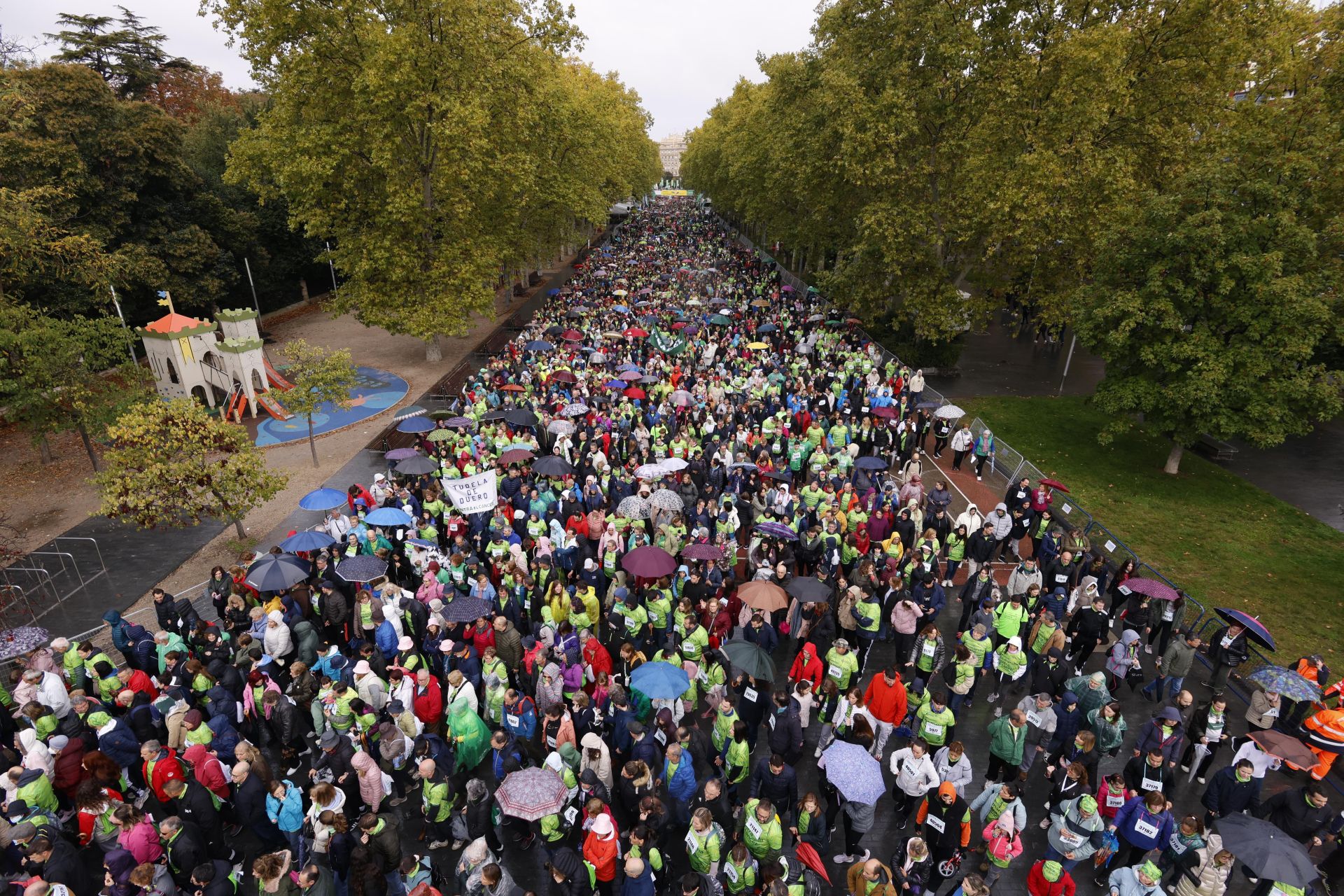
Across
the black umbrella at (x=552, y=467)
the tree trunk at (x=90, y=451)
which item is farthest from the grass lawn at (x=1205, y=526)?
the tree trunk at (x=90, y=451)

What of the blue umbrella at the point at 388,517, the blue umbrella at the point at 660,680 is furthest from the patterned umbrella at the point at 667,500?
the blue umbrella at the point at 660,680

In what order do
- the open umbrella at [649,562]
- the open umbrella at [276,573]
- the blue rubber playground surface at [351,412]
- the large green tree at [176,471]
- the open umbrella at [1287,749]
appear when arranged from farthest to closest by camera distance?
the blue rubber playground surface at [351,412]
the large green tree at [176,471]
the open umbrella at [649,562]
the open umbrella at [276,573]
the open umbrella at [1287,749]

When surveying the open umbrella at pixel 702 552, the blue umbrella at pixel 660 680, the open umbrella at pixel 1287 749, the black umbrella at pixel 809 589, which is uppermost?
the blue umbrella at pixel 660 680

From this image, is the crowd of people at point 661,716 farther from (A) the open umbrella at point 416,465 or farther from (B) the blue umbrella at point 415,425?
(B) the blue umbrella at point 415,425

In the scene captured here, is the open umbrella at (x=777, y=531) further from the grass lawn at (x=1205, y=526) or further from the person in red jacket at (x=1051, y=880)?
the grass lawn at (x=1205, y=526)

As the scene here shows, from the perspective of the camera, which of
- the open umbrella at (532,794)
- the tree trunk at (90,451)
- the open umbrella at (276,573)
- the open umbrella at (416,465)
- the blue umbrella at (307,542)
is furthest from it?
the tree trunk at (90,451)

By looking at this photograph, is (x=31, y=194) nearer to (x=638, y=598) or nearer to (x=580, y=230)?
(x=638, y=598)

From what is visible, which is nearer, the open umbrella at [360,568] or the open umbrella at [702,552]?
the open umbrella at [360,568]

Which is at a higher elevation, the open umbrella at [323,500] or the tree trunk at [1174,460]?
the open umbrella at [323,500]
